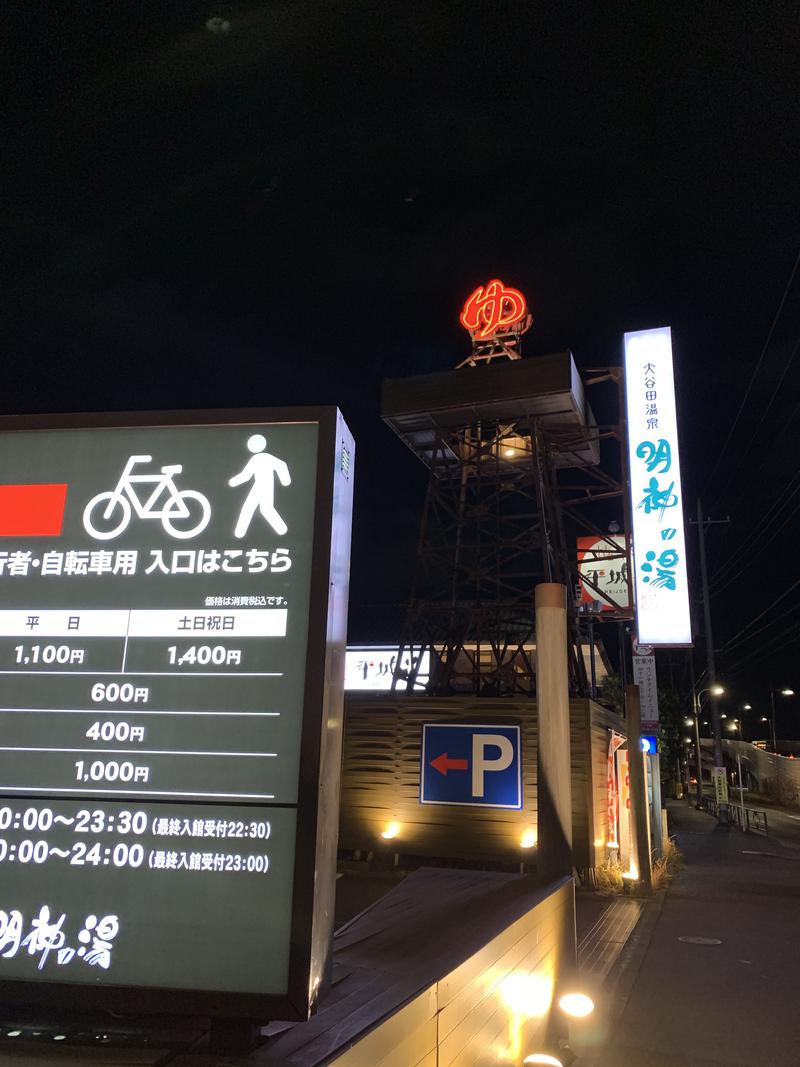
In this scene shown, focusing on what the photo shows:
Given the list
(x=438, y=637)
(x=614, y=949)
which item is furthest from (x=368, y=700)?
(x=614, y=949)

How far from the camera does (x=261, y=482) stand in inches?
107

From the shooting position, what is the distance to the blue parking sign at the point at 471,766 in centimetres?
1372

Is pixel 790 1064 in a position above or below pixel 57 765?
below

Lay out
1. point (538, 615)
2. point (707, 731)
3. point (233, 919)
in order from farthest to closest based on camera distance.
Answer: point (707, 731) < point (538, 615) < point (233, 919)

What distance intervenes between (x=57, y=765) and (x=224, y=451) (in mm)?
1274

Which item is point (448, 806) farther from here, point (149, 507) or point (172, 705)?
point (149, 507)

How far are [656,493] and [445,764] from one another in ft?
24.2

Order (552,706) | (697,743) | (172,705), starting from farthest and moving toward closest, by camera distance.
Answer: (697,743) < (552,706) < (172,705)

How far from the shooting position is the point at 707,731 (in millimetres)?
101000

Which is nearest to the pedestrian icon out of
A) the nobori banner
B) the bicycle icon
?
the bicycle icon

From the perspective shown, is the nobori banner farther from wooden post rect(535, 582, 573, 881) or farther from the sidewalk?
wooden post rect(535, 582, 573, 881)

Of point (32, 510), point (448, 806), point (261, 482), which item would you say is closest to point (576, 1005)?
point (261, 482)

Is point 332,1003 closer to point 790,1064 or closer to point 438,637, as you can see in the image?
point 790,1064

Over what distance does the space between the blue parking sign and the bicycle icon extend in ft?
40.1
